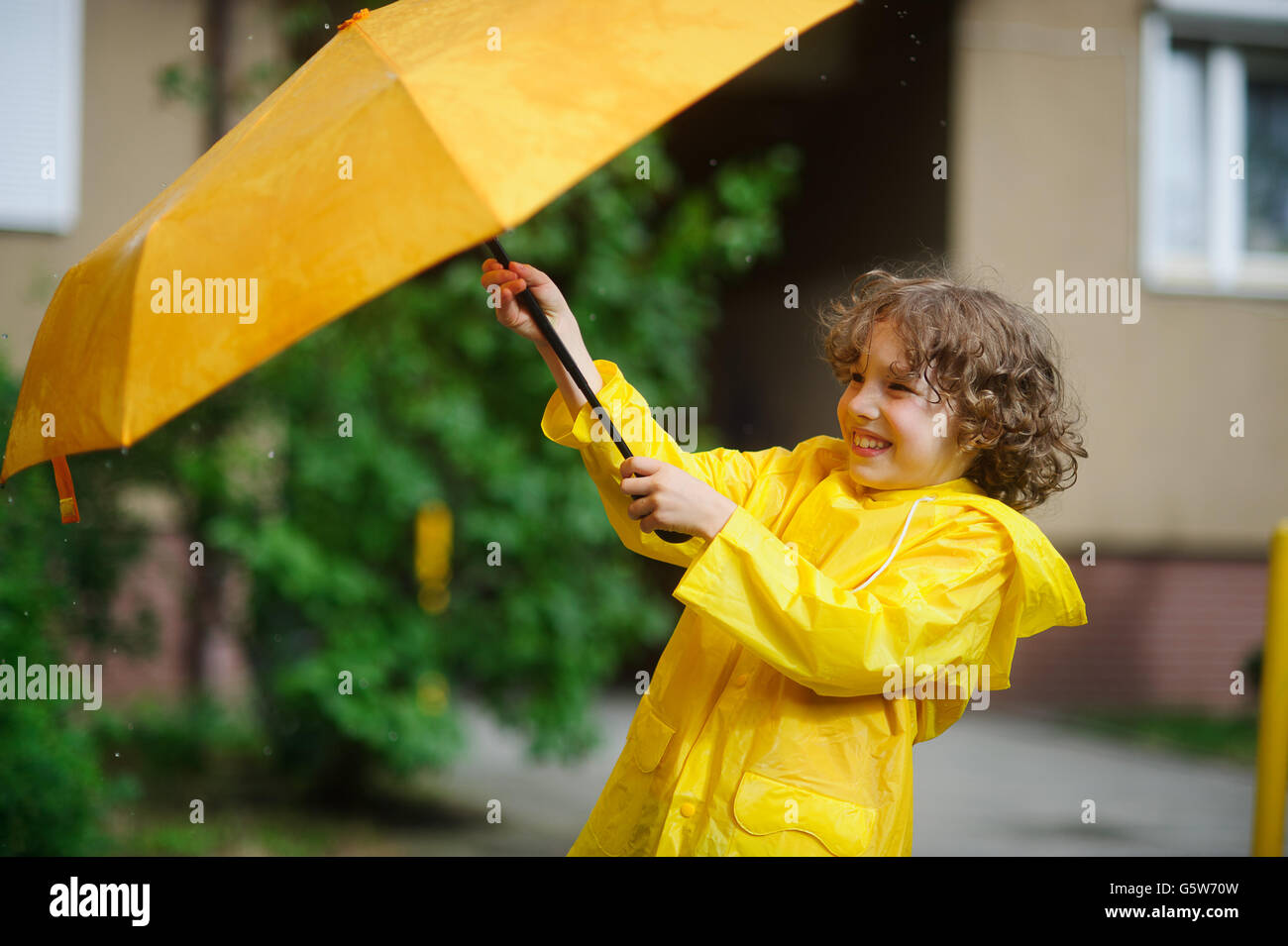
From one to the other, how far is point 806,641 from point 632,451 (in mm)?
460

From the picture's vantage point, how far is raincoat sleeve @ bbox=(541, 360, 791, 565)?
6.22ft

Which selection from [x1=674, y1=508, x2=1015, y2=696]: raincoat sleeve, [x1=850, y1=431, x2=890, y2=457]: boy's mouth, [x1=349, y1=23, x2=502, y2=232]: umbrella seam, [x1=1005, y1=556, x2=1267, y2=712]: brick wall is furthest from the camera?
[x1=1005, y1=556, x2=1267, y2=712]: brick wall

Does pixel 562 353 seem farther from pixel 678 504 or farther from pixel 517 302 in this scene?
pixel 678 504

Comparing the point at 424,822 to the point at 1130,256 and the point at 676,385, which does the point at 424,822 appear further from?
Answer: the point at 1130,256

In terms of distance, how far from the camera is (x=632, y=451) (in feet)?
6.20

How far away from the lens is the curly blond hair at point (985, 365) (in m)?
1.78

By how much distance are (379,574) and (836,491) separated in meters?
3.02

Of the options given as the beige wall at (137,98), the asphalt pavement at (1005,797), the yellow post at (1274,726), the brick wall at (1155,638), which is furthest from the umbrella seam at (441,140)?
the brick wall at (1155,638)

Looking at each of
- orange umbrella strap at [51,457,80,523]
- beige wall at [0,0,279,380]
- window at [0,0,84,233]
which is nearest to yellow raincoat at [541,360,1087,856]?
orange umbrella strap at [51,457,80,523]

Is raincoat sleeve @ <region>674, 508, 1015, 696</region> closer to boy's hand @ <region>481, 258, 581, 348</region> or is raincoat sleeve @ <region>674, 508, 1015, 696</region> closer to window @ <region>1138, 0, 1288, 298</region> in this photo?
boy's hand @ <region>481, 258, 581, 348</region>

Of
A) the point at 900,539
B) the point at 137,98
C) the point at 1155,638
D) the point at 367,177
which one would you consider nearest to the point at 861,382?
the point at 900,539

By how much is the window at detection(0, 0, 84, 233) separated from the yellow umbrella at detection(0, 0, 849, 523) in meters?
3.50

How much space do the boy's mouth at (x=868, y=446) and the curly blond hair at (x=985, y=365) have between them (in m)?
0.11
